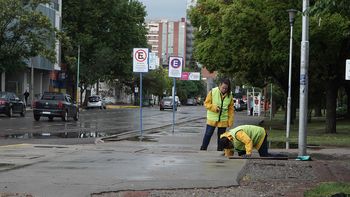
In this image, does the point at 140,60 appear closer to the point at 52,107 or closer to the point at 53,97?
the point at 52,107

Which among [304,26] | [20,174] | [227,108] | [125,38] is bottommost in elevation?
[20,174]

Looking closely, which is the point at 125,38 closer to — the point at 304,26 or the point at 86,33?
the point at 86,33

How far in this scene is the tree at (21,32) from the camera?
40.8 m

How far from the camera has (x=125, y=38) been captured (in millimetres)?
71812

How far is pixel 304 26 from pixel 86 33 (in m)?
56.7

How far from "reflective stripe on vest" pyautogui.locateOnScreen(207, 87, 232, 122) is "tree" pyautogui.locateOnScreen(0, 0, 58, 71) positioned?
96.3 ft

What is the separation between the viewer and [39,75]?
2581 inches

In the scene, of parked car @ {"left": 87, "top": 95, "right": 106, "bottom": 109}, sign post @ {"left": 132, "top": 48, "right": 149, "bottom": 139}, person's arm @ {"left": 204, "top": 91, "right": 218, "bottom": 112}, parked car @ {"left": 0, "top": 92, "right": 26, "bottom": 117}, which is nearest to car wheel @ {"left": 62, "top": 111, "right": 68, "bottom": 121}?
parked car @ {"left": 0, "top": 92, "right": 26, "bottom": 117}

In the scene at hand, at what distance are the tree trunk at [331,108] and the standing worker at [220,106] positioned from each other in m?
13.3

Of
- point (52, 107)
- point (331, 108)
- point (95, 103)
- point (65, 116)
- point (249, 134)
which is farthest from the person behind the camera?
point (95, 103)

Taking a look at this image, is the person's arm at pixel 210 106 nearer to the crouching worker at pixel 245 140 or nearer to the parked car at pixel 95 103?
the crouching worker at pixel 245 140

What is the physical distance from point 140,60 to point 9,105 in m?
18.8

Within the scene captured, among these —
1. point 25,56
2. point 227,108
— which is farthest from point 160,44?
point 227,108

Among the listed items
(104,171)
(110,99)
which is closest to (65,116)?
(104,171)
